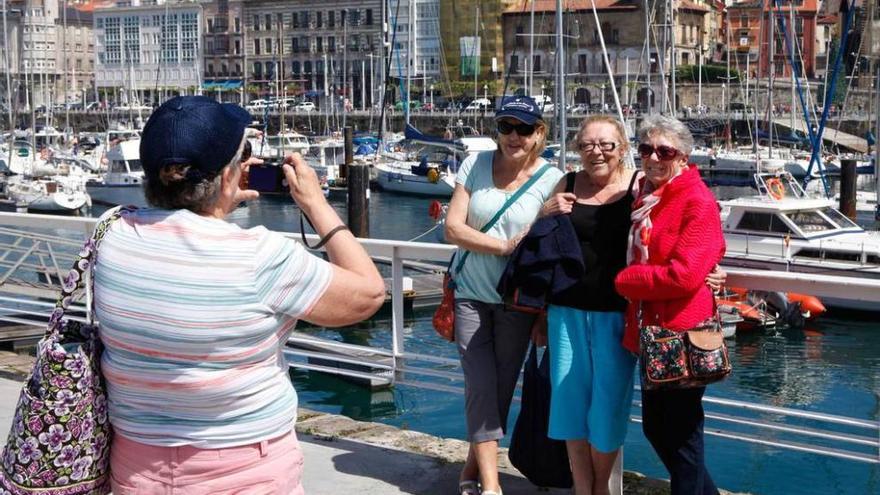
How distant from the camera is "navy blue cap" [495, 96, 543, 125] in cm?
424

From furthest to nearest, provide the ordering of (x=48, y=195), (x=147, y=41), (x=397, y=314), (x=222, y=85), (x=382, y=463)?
(x=147, y=41) < (x=222, y=85) < (x=48, y=195) < (x=397, y=314) < (x=382, y=463)

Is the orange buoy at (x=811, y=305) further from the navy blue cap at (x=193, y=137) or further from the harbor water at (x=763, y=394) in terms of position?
the navy blue cap at (x=193, y=137)

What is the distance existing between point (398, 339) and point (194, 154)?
306cm

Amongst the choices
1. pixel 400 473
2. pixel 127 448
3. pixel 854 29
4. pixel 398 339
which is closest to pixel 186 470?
pixel 127 448

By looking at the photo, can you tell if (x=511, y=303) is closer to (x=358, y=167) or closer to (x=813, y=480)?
(x=813, y=480)

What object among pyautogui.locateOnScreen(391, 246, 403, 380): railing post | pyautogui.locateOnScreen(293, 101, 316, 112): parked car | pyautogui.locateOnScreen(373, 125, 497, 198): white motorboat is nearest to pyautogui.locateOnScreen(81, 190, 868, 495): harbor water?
pyautogui.locateOnScreen(391, 246, 403, 380): railing post

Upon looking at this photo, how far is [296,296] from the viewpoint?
8.54 ft

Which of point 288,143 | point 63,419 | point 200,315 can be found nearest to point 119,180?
point 288,143

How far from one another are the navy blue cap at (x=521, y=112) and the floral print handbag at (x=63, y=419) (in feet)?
6.06

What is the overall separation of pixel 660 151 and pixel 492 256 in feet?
Result: 2.41

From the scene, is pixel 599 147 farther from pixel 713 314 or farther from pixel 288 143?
pixel 288 143

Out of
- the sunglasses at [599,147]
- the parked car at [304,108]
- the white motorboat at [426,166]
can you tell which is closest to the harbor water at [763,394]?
the sunglasses at [599,147]

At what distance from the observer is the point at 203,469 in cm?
262

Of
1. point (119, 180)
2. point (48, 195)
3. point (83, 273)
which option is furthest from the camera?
point (119, 180)
